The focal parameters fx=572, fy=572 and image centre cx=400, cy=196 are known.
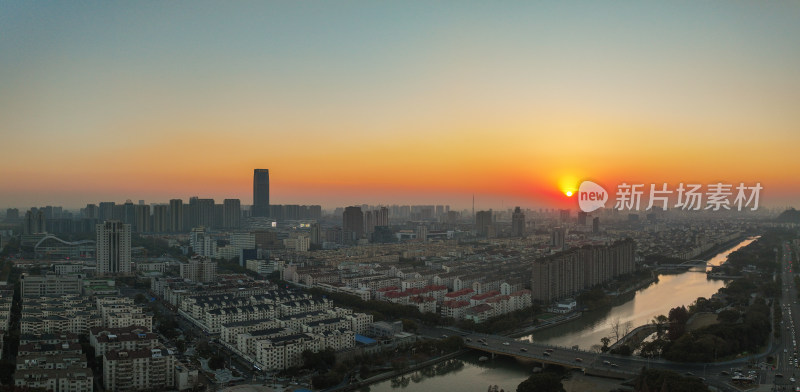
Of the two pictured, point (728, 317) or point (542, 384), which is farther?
point (728, 317)

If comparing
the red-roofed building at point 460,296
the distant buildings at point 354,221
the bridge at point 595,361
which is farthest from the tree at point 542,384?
the distant buildings at point 354,221

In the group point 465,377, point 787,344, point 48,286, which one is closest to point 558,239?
point 787,344

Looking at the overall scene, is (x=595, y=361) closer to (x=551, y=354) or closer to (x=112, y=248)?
(x=551, y=354)

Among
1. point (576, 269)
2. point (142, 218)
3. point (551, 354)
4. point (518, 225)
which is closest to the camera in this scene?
point (551, 354)

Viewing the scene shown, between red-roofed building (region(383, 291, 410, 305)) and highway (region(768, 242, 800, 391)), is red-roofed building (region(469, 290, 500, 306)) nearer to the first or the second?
red-roofed building (region(383, 291, 410, 305))

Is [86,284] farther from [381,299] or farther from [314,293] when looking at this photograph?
[381,299]

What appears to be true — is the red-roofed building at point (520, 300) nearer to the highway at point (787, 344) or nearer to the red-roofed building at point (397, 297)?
the red-roofed building at point (397, 297)

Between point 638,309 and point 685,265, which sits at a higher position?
point 685,265

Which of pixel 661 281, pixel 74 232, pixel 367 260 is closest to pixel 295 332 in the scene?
pixel 367 260
